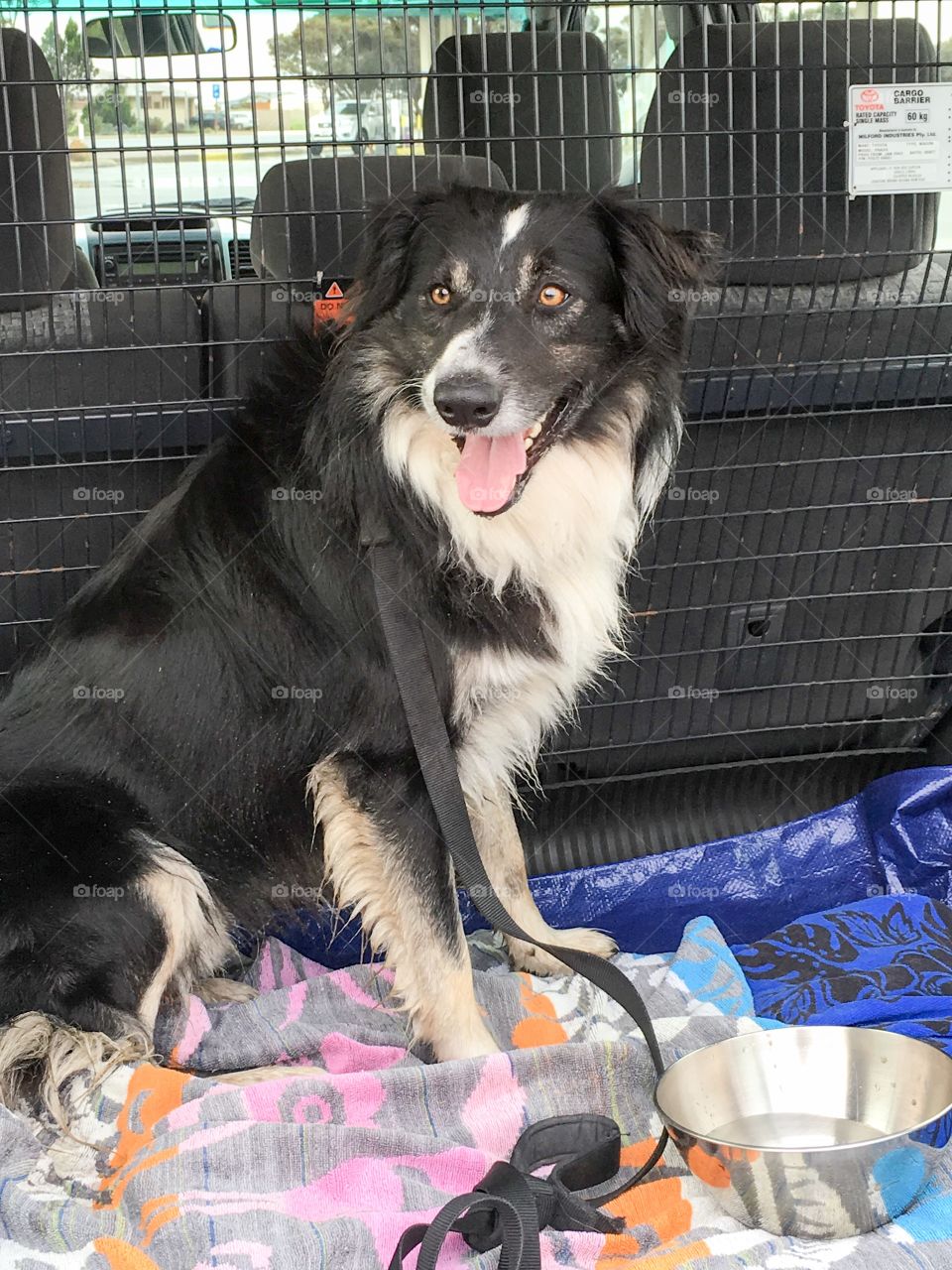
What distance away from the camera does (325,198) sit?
3082mm

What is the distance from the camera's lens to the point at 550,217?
2.39 metres

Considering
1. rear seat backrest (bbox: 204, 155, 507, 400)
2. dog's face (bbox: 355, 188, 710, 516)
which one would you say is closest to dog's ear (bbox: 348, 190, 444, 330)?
dog's face (bbox: 355, 188, 710, 516)

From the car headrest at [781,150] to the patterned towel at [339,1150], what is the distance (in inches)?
62.1

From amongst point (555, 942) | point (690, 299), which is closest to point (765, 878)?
point (555, 942)

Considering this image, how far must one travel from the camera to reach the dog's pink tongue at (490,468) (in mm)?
2340

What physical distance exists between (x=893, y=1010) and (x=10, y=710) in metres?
1.77

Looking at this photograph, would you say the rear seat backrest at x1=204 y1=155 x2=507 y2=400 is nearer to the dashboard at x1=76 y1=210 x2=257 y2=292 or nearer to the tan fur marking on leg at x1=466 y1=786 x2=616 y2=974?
the dashboard at x1=76 y1=210 x2=257 y2=292

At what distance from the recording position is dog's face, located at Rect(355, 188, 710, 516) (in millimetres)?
2354

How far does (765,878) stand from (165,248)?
2114 mm

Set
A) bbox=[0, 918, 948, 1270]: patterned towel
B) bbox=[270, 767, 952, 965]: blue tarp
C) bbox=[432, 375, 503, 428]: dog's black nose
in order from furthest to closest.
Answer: bbox=[270, 767, 952, 965]: blue tarp < bbox=[432, 375, 503, 428]: dog's black nose < bbox=[0, 918, 948, 1270]: patterned towel

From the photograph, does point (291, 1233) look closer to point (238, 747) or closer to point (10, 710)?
point (238, 747)

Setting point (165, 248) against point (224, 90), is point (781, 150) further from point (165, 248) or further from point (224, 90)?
point (165, 248)

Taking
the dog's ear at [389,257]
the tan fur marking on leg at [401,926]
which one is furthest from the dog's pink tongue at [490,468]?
the tan fur marking on leg at [401,926]

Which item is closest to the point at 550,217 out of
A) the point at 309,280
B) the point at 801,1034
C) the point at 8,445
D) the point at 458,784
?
the point at 309,280
